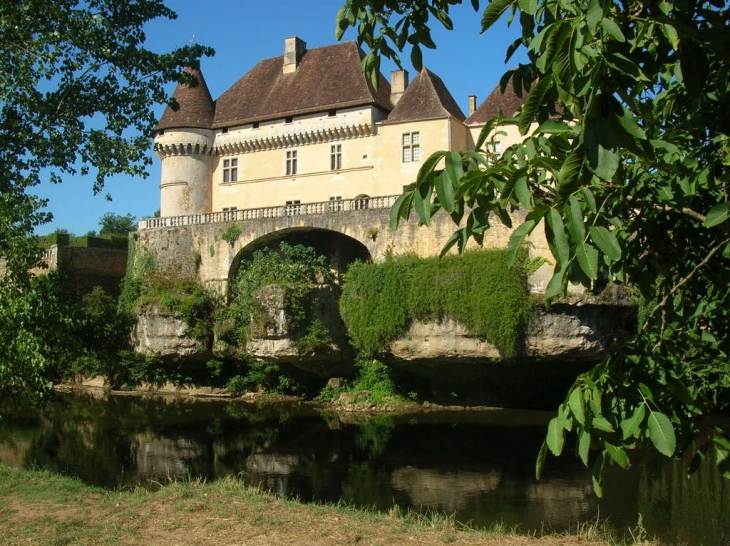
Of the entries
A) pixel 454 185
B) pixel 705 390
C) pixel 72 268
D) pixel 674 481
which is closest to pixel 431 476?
pixel 674 481

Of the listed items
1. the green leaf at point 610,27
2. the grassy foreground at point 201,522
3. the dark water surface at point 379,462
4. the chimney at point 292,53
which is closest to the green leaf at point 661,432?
the green leaf at point 610,27

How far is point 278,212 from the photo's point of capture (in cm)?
2469

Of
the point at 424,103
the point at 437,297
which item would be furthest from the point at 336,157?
the point at 437,297

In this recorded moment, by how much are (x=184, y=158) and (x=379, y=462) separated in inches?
694

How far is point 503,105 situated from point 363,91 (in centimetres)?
506

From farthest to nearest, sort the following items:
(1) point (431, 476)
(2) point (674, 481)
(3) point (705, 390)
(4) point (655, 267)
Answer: (1) point (431, 476), (2) point (674, 481), (3) point (705, 390), (4) point (655, 267)

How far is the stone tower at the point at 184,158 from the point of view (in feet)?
94.4

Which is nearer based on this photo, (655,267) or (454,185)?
(454,185)

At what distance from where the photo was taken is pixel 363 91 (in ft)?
87.2

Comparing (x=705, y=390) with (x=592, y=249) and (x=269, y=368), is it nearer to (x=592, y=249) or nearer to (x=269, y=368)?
(x=592, y=249)

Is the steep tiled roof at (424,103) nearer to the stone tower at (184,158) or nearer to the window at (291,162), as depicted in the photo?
the window at (291,162)

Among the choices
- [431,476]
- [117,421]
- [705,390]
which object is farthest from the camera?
[117,421]

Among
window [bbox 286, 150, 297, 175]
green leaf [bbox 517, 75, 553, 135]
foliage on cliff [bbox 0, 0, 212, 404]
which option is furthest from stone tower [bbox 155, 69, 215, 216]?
green leaf [bbox 517, 75, 553, 135]

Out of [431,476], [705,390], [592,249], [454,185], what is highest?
[454,185]
